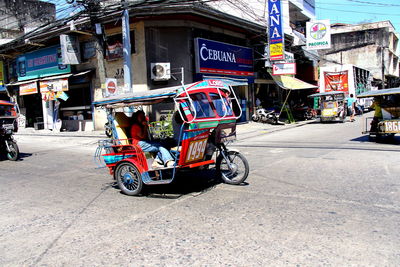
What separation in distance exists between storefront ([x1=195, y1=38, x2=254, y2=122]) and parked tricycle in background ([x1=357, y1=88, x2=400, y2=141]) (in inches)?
307

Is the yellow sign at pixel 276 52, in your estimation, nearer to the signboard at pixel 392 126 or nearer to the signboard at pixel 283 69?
the signboard at pixel 283 69

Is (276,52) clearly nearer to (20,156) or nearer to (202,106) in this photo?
(20,156)

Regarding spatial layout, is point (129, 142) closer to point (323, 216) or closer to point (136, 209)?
point (136, 209)

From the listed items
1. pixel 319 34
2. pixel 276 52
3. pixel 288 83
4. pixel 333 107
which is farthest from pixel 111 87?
pixel 319 34

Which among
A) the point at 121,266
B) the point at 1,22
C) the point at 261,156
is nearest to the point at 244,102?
the point at 261,156

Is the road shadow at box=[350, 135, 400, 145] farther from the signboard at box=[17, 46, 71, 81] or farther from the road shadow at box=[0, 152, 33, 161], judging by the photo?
the signboard at box=[17, 46, 71, 81]

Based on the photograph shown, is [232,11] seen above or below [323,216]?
above

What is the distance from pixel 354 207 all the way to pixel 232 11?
71.3 feet

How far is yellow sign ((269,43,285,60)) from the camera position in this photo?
65.3 feet

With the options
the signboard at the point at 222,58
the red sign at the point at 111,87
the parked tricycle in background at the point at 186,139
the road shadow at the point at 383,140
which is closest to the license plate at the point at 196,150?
the parked tricycle in background at the point at 186,139

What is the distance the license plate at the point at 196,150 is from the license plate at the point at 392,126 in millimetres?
8115

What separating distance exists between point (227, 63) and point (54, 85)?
458 inches

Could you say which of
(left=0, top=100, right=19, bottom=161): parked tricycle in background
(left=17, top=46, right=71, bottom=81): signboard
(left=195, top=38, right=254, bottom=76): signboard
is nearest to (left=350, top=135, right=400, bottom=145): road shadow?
(left=195, top=38, right=254, bottom=76): signboard

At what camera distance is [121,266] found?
11.0 ft
